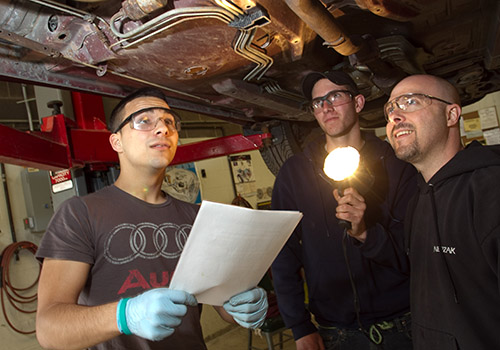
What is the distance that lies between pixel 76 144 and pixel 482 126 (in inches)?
228

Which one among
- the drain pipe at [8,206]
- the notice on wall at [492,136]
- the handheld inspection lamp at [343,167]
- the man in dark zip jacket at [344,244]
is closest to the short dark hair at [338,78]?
the man in dark zip jacket at [344,244]

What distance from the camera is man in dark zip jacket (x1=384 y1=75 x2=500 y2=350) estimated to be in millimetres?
1104

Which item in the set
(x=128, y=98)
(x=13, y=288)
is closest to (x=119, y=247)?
(x=128, y=98)

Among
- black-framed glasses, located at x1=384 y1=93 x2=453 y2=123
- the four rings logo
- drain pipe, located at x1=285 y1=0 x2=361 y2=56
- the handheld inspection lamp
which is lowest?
the four rings logo

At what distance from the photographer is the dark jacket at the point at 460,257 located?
1097 millimetres

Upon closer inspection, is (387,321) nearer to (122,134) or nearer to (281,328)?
(122,134)

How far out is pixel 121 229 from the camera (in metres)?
1.33

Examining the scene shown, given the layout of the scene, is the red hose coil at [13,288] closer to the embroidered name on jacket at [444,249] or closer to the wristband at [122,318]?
the wristband at [122,318]

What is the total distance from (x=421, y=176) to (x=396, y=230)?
1.12ft

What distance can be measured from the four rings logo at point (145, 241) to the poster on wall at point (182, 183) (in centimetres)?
358

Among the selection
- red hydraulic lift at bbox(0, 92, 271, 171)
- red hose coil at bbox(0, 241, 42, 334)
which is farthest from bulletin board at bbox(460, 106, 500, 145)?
red hose coil at bbox(0, 241, 42, 334)

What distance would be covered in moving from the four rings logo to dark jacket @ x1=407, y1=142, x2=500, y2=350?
0.94 metres

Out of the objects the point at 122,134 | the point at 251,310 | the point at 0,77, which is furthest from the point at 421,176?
the point at 0,77

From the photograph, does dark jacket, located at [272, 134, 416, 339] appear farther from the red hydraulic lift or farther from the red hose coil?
the red hose coil
